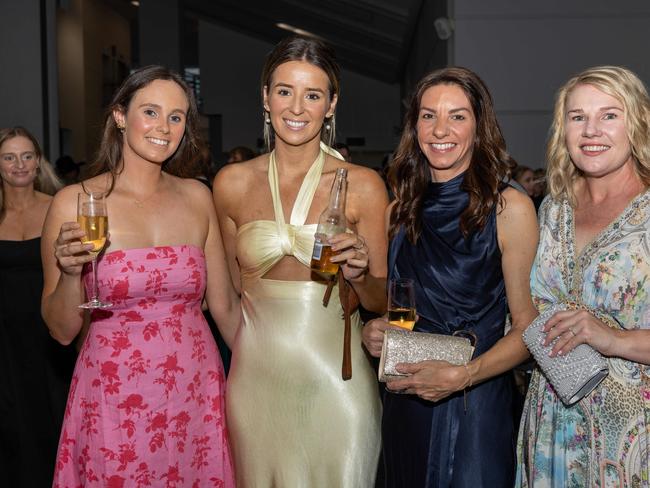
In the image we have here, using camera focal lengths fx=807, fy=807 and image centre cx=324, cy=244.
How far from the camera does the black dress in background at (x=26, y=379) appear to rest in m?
4.62

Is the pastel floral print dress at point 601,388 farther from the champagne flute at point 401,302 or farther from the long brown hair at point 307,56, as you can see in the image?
the long brown hair at point 307,56

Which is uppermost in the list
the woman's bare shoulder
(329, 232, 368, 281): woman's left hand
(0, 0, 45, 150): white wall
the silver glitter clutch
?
(0, 0, 45, 150): white wall

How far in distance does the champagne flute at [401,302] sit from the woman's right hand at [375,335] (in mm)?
162

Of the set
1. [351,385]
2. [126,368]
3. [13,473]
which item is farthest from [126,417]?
[13,473]

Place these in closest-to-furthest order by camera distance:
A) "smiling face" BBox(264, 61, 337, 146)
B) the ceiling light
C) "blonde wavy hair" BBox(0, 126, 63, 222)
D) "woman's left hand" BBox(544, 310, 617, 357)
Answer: "woman's left hand" BBox(544, 310, 617, 357), "smiling face" BBox(264, 61, 337, 146), "blonde wavy hair" BBox(0, 126, 63, 222), the ceiling light

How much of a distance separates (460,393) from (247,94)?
2228cm

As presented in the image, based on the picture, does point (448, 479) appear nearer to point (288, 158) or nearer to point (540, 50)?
point (288, 158)

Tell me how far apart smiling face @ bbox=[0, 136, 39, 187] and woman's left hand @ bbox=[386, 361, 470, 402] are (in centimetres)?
326

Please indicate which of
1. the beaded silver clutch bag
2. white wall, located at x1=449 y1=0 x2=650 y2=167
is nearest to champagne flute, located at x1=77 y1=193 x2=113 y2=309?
the beaded silver clutch bag

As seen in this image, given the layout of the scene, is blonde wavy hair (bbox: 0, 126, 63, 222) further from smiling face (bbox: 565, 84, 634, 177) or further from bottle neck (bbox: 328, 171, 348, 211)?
smiling face (bbox: 565, 84, 634, 177)

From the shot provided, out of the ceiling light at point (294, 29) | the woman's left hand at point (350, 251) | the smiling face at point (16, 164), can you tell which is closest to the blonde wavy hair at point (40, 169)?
A: the smiling face at point (16, 164)

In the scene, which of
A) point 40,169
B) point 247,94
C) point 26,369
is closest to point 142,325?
point 26,369

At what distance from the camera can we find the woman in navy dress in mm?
2584

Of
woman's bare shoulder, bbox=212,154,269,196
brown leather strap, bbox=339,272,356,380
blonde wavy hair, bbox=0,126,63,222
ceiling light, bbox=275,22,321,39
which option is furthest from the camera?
ceiling light, bbox=275,22,321,39
